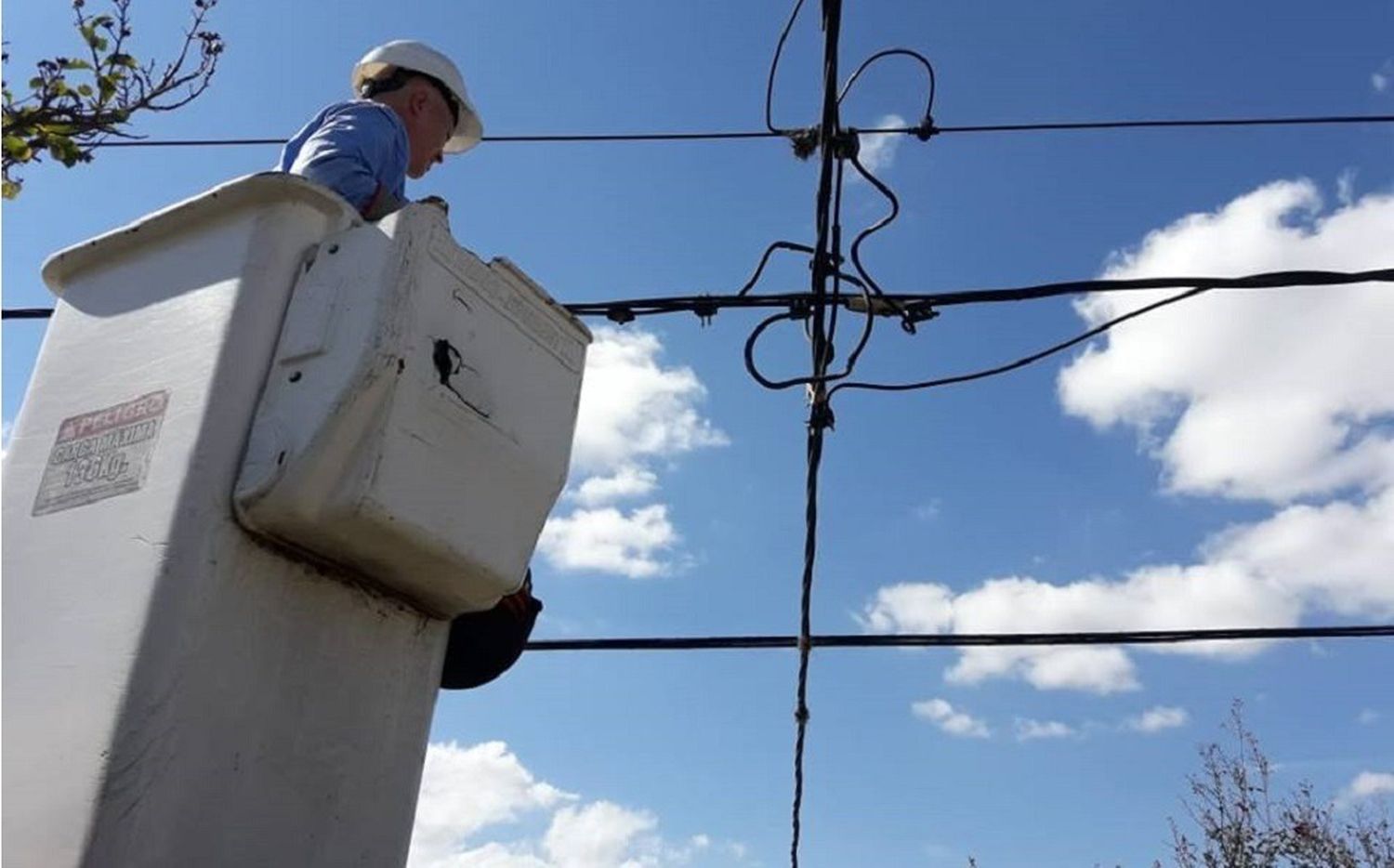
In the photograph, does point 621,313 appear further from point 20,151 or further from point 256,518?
point 256,518

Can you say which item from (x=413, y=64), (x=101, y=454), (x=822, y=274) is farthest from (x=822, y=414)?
(x=101, y=454)

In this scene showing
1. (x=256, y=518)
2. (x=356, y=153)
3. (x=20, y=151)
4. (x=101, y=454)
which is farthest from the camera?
(x=20, y=151)

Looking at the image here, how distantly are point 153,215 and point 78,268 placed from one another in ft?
0.60

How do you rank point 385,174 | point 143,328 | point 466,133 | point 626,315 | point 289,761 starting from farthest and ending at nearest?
point 626,315 < point 466,133 < point 385,174 < point 143,328 < point 289,761

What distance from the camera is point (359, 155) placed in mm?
2037

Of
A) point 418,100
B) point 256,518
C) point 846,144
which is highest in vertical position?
point 846,144

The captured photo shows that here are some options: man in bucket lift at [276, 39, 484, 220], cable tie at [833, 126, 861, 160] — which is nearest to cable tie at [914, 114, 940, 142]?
cable tie at [833, 126, 861, 160]

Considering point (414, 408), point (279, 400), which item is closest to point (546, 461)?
point (414, 408)

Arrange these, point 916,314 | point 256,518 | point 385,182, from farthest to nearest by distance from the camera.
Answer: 1. point 916,314
2. point 385,182
3. point 256,518

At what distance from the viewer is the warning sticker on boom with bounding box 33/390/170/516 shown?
159 centimetres

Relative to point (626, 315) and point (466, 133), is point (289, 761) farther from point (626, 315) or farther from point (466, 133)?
point (626, 315)

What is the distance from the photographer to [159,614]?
1.44m

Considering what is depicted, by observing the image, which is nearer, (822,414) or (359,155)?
(359,155)

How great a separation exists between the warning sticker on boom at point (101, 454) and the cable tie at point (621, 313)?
107 inches
